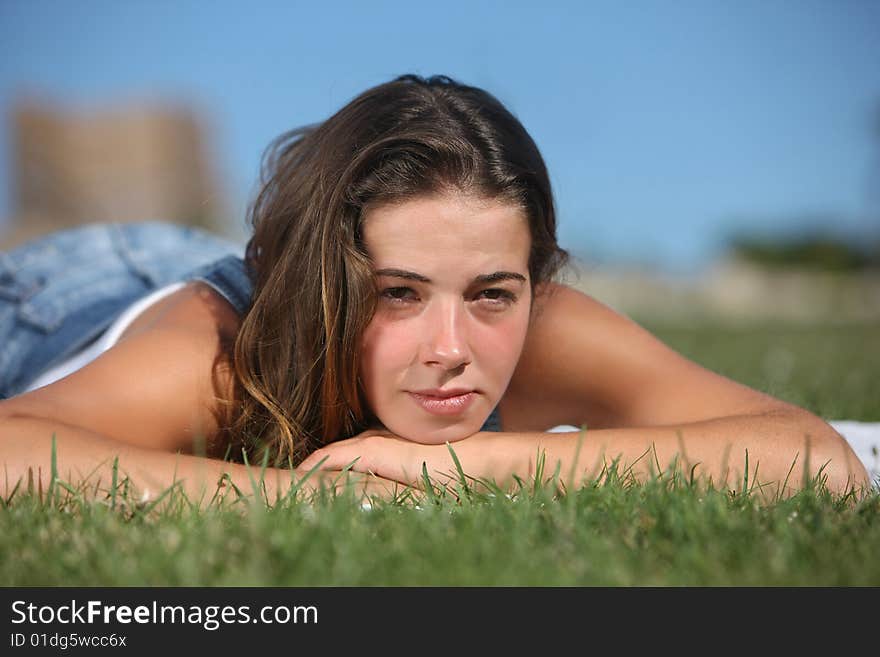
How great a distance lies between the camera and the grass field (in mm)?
1592

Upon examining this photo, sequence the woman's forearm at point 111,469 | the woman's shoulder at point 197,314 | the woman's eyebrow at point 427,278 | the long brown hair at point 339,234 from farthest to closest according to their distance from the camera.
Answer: the woman's shoulder at point 197,314 < the long brown hair at point 339,234 < the woman's eyebrow at point 427,278 < the woman's forearm at point 111,469

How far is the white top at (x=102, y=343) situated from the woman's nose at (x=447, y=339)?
63.2 inches

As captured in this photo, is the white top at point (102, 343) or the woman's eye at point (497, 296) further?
the white top at point (102, 343)

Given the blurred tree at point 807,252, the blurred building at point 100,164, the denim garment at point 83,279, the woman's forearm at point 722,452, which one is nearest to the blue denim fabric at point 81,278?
the denim garment at point 83,279

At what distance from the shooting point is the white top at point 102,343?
3706mm

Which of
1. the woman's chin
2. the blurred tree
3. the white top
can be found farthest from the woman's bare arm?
the blurred tree

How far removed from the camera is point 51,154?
77.2ft

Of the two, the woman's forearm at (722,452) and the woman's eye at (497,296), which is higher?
the woman's eye at (497,296)

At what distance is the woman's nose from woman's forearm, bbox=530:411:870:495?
1.14 feet

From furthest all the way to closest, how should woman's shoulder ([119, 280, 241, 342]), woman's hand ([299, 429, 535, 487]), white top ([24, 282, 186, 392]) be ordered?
white top ([24, 282, 186, 392]), woman's shoulder ([119, 280, 241, 342]), woman's hand ([299, 429, 535, 487])

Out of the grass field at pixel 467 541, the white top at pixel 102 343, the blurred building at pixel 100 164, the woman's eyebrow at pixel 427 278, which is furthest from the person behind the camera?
the blurred building at pixel 100 164

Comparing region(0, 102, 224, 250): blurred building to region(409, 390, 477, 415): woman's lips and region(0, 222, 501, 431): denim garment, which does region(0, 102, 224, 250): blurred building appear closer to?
region(0, 222, 501, 431): denim garment

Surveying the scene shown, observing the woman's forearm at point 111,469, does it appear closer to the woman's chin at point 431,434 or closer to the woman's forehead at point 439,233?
the woman's chin at point 431,434

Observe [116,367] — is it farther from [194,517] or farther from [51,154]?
[51,154]
